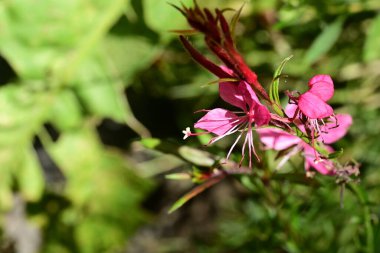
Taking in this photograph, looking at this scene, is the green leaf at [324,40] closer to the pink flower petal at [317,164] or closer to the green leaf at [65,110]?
the pink flower petal at [317,164]

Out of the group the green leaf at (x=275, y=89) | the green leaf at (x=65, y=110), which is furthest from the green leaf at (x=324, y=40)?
the green leaf at (x=65, y=110)

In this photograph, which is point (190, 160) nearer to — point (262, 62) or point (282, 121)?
point (282, 121)

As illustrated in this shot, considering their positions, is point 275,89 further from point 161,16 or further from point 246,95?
point 161,16

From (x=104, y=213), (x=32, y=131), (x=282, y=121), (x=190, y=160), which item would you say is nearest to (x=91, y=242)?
(x=104, y=213)

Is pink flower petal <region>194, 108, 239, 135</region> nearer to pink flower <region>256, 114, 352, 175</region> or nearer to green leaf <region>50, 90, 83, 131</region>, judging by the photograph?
pink flower <region>256, 114, 352, 175</region>

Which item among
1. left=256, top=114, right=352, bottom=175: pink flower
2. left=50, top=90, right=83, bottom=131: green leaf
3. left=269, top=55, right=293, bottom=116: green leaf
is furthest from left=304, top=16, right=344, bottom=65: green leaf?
left=50, top=90, right=83, bottom=131: green leaf
